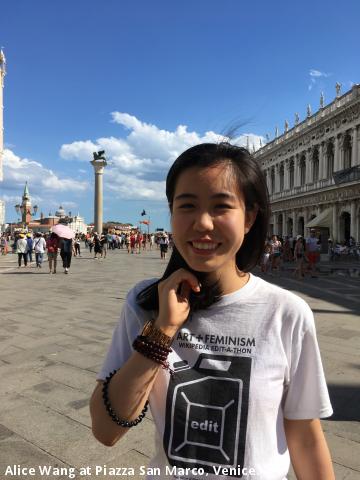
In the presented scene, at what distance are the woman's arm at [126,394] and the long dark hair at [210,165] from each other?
0.65ft

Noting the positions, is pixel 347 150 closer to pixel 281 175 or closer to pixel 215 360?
pixel 281 175

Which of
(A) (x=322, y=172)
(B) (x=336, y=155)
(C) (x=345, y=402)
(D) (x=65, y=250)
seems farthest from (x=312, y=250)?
(A) (x=322, y=172)

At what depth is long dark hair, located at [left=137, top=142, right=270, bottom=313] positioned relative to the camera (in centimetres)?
121

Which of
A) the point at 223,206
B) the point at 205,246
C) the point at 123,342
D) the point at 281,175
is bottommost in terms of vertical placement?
the point at 123,342

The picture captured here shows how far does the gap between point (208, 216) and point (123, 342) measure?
0.45 metres

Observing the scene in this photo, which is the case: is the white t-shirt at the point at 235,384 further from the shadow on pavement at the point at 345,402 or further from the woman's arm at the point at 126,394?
the shadow on pavement at the point at 345,402

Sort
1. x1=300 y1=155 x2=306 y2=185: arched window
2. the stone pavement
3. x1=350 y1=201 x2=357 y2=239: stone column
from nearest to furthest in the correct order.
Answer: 1. the stone pavement
2. x1=350 y1=201 x2=357 y2=239: stone column
3. x1=300 y1=155 x2=306 y2=185: arched window

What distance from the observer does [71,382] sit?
3.91 metres

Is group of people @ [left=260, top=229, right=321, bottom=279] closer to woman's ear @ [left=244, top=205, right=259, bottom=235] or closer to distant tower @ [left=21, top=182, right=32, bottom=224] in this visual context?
woman's ear @ [left=244, top=205, right=259, bottom=235]

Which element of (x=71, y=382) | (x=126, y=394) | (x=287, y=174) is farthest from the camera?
(x=287, y=174)

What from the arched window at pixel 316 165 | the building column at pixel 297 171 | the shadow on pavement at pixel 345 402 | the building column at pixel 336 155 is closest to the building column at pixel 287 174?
the building column at pixel 297 171

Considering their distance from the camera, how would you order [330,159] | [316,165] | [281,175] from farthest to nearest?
[281,175] → [316,165] → [330,159]

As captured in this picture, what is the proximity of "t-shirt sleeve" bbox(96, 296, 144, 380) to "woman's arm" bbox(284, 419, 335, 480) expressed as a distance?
512mm

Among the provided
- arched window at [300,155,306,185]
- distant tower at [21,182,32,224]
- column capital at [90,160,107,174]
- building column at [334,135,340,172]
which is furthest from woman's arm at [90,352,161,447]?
distant tower at [21,182,32,224]
